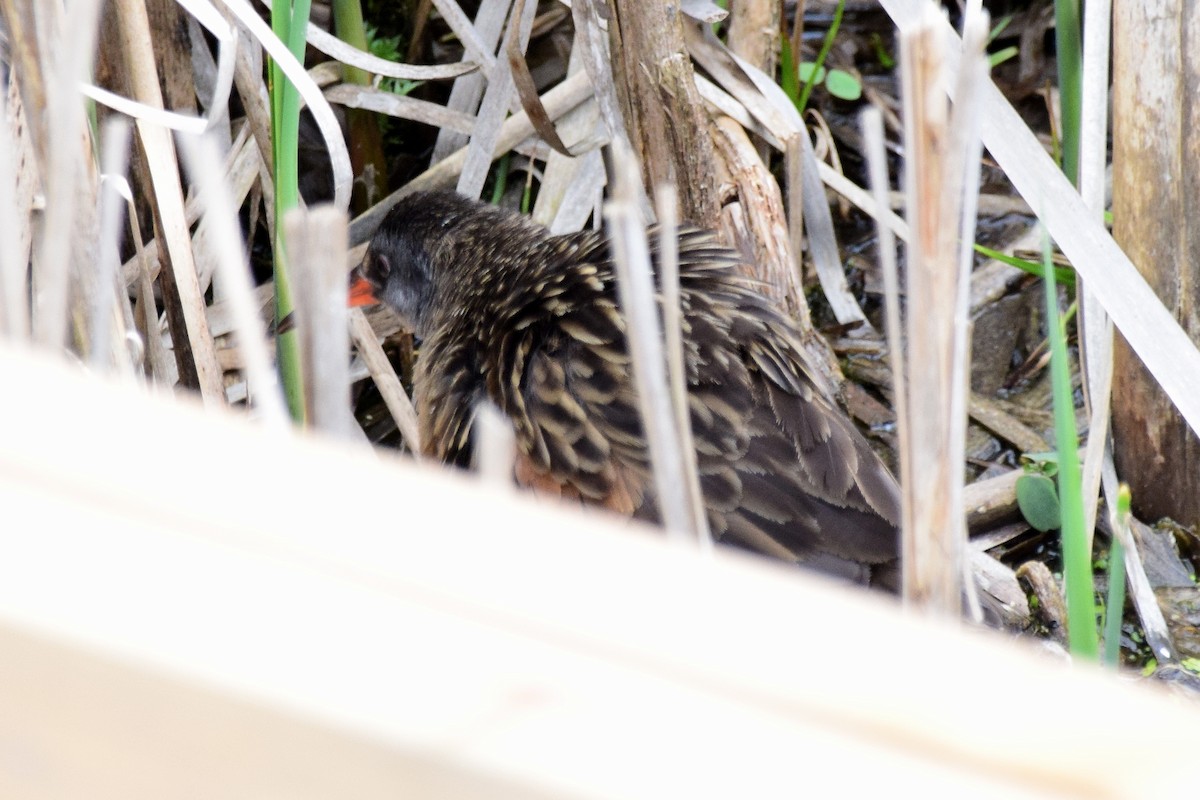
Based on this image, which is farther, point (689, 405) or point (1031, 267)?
point (1031, 267)

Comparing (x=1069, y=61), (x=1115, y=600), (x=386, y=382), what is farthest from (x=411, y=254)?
(x=1115, y=600)

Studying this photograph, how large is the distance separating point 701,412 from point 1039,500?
0.71m

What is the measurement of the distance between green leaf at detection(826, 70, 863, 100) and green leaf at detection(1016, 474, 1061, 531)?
1.00 m

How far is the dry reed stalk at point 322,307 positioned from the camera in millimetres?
693

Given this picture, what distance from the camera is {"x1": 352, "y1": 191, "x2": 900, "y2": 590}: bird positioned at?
1690 millimetres

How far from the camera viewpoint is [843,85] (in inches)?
110

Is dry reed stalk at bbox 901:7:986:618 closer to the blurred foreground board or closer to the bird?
the blurred foreground board

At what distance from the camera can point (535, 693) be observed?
457mm

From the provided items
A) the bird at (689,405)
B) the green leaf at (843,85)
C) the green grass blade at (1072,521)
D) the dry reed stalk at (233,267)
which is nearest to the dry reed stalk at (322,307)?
the dry reed stalk at (233,267)

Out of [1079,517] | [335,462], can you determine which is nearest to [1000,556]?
[1079,517]

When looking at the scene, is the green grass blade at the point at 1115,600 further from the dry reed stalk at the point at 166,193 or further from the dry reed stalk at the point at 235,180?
the dry reed stalk at the point at 235,180

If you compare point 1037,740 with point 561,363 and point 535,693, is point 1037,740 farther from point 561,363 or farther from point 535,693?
point 561,363

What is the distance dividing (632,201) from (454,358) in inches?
50.2

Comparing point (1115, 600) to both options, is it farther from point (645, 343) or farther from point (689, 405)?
point (689, 405)
